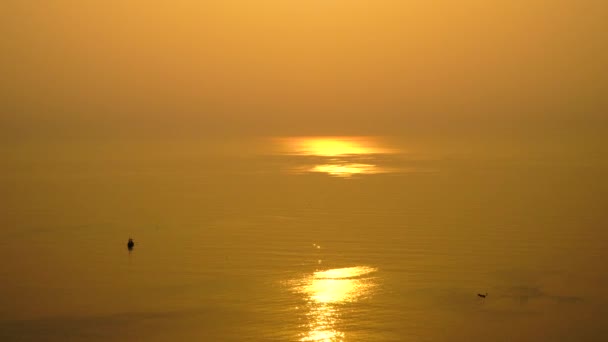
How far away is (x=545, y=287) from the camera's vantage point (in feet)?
152

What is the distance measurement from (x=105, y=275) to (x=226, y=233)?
1702cm

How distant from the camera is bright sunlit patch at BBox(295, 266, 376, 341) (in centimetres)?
3800

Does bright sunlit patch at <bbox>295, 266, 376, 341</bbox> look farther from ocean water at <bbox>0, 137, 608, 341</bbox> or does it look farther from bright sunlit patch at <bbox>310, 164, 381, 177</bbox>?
bright sunlit patch at <bbox>310, 164, 381, 177</bbox>

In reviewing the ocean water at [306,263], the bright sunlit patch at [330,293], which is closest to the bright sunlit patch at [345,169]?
the ocean water at [306,263]

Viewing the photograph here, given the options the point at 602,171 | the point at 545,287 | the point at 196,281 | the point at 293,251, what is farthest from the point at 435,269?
the point at 602,171

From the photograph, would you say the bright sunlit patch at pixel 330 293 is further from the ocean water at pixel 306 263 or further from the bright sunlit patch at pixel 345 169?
the bright sunlit patch at pixel 345 169

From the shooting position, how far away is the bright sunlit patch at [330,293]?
38000 mm

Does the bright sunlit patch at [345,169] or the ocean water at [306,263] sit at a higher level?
the bright sunlit patch at [345,169]

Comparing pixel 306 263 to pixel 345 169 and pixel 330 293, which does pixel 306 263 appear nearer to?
pixel 330 293

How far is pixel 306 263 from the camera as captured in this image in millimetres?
52344

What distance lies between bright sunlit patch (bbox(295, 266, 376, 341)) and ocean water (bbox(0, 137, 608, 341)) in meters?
0.13

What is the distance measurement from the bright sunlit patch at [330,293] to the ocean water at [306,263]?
0.13 m

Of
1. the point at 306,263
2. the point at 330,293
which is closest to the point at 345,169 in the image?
the point at 306,263

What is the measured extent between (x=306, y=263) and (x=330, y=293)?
8081mm
